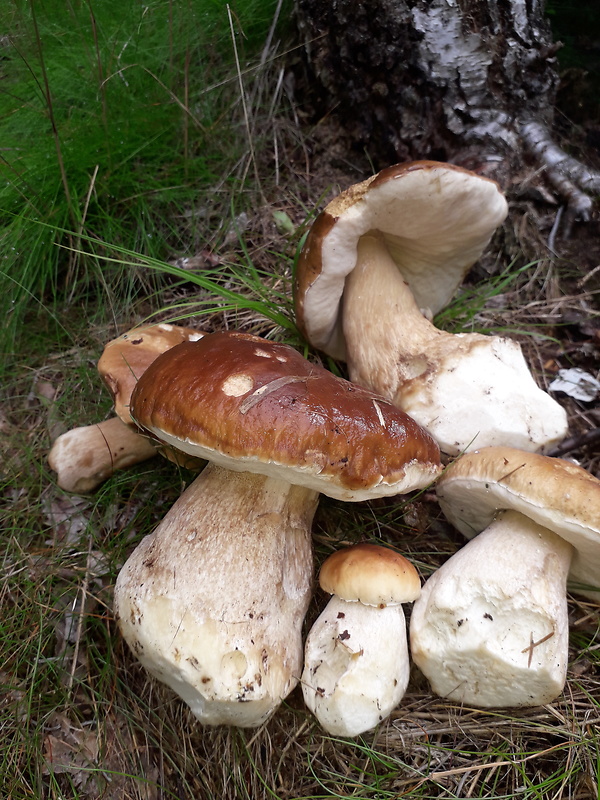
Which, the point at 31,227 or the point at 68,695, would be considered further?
the point at 31,227

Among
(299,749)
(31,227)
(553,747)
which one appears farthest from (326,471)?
(31,227)

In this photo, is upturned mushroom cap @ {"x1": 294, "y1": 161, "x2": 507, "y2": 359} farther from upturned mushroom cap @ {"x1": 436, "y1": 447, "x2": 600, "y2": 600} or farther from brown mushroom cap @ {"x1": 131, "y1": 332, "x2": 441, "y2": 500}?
upturned mushroom cap @ {"x1": 436, "y1": 447, "x2": 600, "y2": 600}

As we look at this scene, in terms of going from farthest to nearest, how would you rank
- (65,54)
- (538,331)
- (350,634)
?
(65,54)
(538,331)
(350,634)

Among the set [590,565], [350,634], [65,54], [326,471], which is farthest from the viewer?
[65,54]

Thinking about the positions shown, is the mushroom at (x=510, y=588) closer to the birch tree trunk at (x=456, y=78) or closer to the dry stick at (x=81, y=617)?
the dry stick at (x=81, y=617)

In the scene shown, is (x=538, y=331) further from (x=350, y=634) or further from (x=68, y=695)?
(x=68, y=695)
